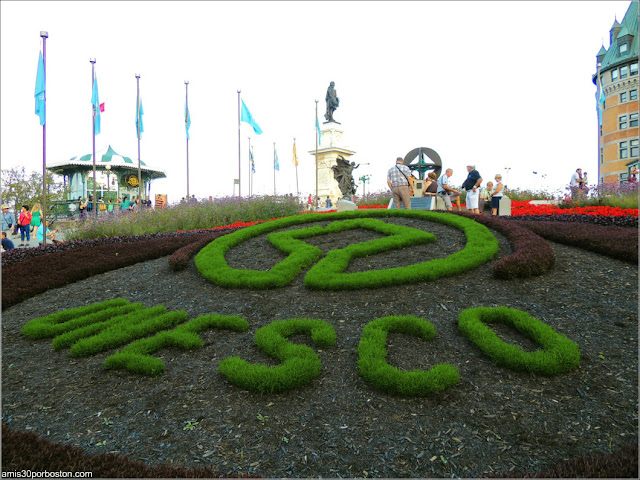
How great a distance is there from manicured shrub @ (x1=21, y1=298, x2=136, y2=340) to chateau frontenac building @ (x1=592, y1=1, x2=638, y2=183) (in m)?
47.0

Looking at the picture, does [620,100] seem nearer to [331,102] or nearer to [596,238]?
[331,102]

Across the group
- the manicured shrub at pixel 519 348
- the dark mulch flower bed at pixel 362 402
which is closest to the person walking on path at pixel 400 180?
the dark mulch flower bed at pixel 362 402

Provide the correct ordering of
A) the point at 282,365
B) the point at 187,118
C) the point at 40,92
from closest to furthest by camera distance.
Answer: the point at 282,365, the point at 40,92, the point at 187,118

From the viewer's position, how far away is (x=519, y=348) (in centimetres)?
375

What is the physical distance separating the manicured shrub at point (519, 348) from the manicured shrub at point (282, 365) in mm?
1447

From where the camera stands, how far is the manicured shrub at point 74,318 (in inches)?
191

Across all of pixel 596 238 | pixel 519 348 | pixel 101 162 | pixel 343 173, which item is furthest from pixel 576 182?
pixel 101 162

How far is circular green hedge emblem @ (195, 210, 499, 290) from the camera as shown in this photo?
5367 mm

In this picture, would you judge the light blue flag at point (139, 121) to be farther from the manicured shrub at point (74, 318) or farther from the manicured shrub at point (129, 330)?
the manicured shrub at point (129, 330)

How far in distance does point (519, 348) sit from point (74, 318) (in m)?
5.27

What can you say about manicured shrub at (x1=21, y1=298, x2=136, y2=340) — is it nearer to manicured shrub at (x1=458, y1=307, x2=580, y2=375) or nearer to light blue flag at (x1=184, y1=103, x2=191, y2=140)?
manicured shrub at (x1=458, y1=307, x2=580, y2=375)

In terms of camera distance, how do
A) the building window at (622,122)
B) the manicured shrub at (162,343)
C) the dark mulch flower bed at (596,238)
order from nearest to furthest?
the manicured shrub at (162,343), the dark mulch flower bed at (596,238), the building window at (622,122)

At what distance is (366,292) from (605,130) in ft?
172

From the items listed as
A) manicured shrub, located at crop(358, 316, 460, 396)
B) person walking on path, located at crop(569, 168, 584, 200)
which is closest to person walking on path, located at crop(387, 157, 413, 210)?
manicured shrub, located at crop(358, 316, 460, 396)
